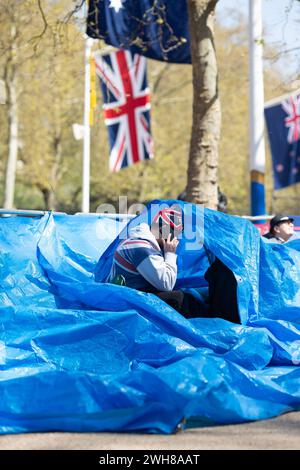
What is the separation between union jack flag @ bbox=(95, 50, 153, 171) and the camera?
53.1 ft

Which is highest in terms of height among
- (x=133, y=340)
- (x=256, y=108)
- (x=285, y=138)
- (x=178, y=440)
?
(x=256, y=108)

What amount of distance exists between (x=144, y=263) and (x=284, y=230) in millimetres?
2886

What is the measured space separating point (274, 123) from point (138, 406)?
12.3m

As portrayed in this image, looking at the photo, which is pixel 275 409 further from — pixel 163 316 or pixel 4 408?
pixel 4 408

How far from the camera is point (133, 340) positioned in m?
5.63

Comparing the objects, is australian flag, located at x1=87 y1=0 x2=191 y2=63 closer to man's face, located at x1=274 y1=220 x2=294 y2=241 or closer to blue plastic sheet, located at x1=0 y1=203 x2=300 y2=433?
man's face, located at x1=274 y1=220 x2=294 y2=241

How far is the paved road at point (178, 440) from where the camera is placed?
445 centimetres

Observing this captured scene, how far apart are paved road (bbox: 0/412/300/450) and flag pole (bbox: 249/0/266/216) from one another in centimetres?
805

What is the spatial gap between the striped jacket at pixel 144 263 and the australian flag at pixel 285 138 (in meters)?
9.97

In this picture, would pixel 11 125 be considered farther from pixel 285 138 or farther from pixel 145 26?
pixel 145 26

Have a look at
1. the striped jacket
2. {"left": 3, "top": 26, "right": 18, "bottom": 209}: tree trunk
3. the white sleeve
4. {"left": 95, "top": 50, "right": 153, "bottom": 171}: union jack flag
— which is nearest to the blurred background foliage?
{"left": 3, "top": 26, "right": 18, "bottom": 209}: tree trunk

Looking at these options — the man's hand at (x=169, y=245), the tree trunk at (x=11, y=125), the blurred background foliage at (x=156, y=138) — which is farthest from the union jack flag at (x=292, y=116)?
the blurred background foliage at (x=156, y=138)

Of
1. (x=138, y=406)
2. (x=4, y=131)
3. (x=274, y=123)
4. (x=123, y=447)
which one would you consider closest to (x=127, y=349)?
(x=138, y=406)

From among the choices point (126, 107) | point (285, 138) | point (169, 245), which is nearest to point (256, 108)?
point (285, 138)
